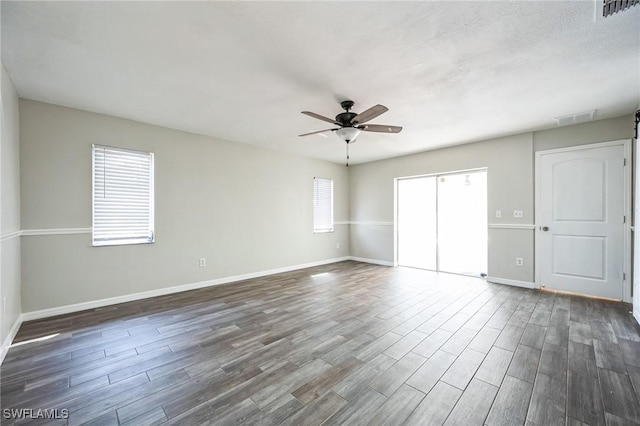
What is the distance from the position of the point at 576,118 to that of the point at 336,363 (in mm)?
4662

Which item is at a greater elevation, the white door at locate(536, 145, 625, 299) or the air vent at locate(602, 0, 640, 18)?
the air vent at locate(602, 0, 640, 18)

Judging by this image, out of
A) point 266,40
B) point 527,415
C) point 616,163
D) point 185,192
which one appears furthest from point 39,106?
point 616,163

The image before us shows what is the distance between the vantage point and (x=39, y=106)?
3184 millimetres

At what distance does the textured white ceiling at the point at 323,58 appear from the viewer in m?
1.79

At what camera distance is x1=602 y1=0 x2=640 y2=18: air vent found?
5.41 feet

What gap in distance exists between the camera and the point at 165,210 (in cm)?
412

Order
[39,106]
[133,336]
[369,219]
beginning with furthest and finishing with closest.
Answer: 1. [369,219]
2. [39,106]
3. [133,336]

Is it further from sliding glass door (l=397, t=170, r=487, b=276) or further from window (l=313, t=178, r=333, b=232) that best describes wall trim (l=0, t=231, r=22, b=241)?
sliding glass door (l=397, t=170, r=487, b=276)

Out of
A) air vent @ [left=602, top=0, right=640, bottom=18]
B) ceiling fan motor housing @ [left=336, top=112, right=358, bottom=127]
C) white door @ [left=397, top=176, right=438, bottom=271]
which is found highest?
air vent @ [left=602, top=0, right=640, bottom=18]

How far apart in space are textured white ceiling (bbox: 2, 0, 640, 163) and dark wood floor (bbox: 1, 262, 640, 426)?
8.52 ft

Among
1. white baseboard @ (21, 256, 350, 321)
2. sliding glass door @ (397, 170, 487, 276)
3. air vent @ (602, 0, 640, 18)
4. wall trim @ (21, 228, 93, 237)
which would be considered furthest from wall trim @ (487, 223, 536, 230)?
wall trim @ (21, 228, 93, 237)

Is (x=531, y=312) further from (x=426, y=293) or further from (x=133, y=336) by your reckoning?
(x=133, y=336)

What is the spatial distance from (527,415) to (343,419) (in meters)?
1.14

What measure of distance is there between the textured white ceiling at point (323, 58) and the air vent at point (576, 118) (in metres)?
0.13
